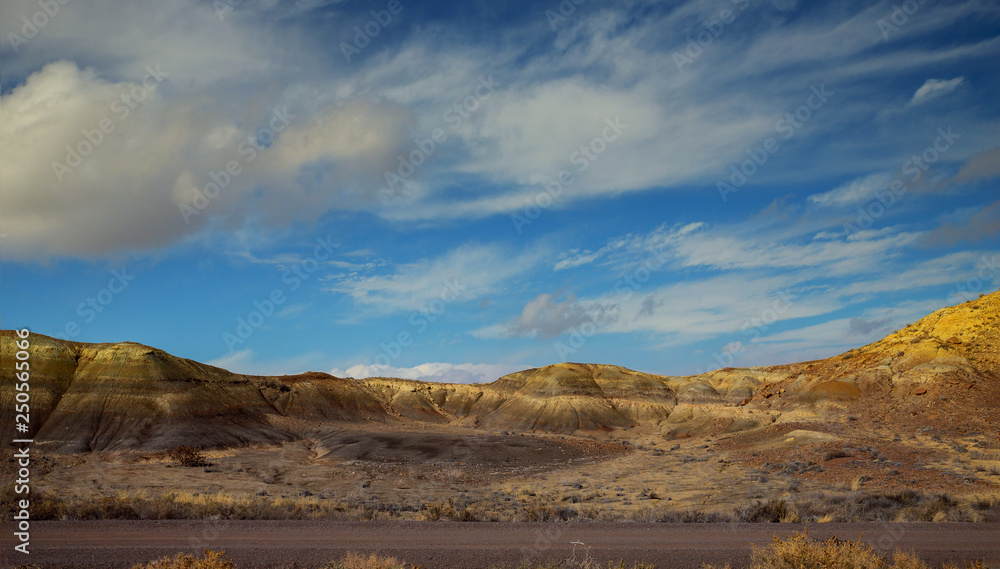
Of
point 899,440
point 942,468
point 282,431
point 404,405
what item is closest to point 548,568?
point 942,468

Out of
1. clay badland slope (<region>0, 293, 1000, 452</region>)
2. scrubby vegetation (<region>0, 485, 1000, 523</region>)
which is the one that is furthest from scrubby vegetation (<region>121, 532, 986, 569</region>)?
clay badland slope (<region>0, 293, 1000, 452</region>)

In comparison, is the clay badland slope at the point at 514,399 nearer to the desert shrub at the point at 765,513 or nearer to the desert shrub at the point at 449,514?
the desert shrub at the point at 765,513

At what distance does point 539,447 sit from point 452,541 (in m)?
46.5

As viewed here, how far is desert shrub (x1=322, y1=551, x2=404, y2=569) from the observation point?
1126cm

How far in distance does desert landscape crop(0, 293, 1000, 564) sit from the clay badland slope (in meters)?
0.28

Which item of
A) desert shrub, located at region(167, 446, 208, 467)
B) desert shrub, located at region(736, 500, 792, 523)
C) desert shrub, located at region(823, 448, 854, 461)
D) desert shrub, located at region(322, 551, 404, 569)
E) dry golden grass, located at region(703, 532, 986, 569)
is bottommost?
desert shrub, located at region(823, 448, 854, 461)

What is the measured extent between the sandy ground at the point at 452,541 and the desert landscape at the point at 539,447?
5.97 ft

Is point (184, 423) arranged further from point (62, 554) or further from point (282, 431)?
point (62, 554)

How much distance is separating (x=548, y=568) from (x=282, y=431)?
6613 cm

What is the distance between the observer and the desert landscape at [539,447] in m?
20.0

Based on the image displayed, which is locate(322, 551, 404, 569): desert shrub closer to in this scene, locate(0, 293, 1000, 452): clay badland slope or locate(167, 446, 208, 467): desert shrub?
locate(167, 446, 208, 467): desert shrub

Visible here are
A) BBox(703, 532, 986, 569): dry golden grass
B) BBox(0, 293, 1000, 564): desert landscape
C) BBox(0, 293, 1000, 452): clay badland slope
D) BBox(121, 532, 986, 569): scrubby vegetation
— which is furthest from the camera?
BBox(0, 293, 1000, 452): clay badland slope

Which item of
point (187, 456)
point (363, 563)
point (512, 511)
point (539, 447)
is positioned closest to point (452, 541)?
point (363, 563)

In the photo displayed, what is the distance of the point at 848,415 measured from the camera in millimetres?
53625
